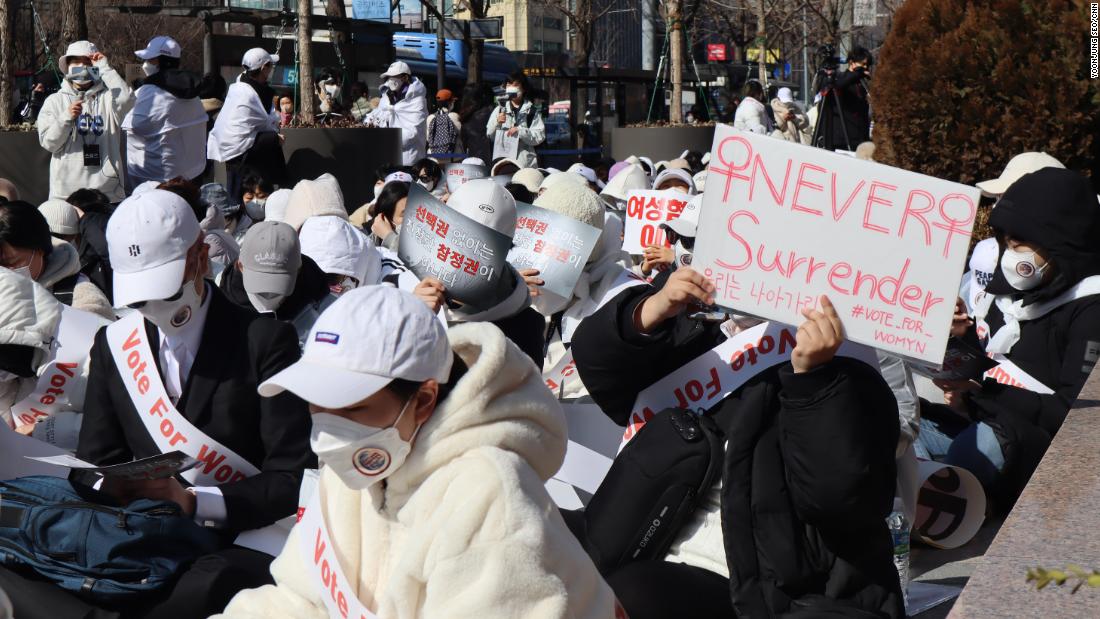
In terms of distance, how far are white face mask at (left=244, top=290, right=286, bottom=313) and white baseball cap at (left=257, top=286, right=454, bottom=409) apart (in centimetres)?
298

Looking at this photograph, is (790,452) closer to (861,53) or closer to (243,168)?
(243,168)

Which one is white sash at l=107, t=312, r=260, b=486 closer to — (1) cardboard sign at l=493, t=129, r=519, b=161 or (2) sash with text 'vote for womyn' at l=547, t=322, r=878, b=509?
(2) sash with text 'vote for womyn' at l=547, t=322, r=878, b=509

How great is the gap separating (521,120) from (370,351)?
1461 centimetres

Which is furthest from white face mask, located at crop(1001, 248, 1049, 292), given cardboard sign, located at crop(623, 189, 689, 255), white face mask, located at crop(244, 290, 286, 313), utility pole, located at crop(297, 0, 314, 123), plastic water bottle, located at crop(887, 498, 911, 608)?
utility pole, located at crop(297, 0, 314, 123)

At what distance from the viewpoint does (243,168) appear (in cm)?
1250

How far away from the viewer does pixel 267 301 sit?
5.86 m

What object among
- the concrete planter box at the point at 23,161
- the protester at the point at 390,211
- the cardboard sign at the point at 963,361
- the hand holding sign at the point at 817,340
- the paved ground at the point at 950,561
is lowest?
the paved ground at the point at 950,561

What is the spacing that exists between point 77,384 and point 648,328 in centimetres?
261

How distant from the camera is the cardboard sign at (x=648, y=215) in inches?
305

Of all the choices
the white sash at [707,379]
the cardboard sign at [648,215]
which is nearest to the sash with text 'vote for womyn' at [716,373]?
the white sash at [707,379]

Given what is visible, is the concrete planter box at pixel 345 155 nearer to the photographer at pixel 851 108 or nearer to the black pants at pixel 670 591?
the photographer at pixel 851 108

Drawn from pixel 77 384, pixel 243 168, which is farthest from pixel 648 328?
pixel 243 168

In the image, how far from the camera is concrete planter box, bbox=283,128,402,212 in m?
13.8

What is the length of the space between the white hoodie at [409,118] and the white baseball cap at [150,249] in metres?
12.3
